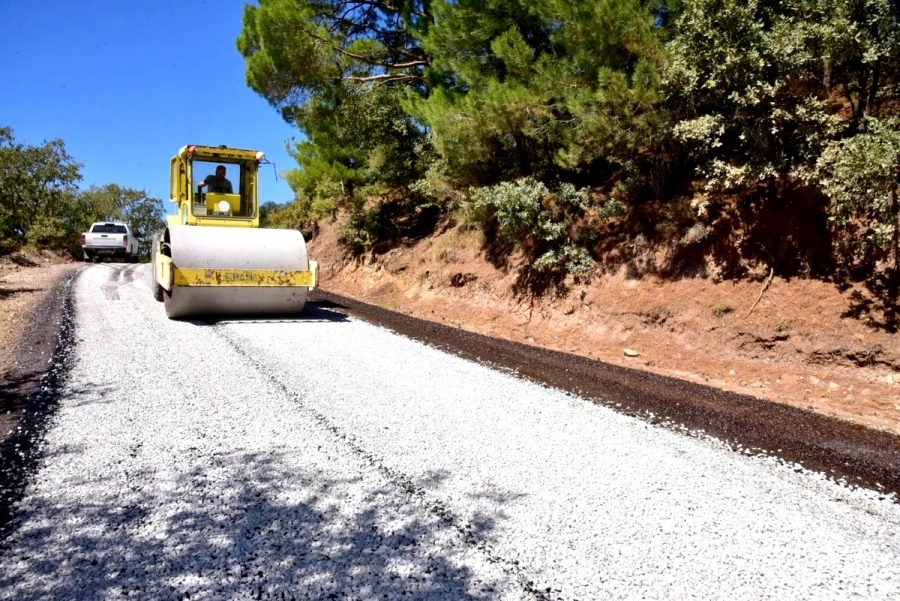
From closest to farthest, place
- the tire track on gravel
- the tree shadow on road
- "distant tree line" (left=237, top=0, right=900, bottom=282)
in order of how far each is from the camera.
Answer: the tree shadow on road < the tire track on gravel < "distant tree line" (left=237, top=0, right=900, bottom=282)

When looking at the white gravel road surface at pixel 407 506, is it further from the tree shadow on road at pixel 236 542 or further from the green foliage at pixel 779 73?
the green foliage at pixel 779 73

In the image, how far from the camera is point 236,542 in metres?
2.48

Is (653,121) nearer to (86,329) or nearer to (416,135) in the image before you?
(416,135)

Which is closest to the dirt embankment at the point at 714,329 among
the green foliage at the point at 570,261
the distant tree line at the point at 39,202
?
the green foliage at the point at 570,261

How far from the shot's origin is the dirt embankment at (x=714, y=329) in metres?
5.78

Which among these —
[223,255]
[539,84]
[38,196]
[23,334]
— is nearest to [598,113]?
[539,84]

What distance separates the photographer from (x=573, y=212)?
9.91m

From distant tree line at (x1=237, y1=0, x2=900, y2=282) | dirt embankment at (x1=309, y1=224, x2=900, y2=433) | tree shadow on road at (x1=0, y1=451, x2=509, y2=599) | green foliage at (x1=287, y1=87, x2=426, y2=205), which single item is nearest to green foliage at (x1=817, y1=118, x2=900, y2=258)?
distant tree line at (x1=237, y1=0, x2=900, y2=282)

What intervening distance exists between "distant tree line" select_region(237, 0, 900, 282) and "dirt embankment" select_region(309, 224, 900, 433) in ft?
2.53

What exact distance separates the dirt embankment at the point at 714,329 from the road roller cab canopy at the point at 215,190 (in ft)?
13.8

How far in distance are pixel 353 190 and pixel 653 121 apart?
9067 mm

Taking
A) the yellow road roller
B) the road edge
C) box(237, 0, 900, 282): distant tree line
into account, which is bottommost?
the road edge

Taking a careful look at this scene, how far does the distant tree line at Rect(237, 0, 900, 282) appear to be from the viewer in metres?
6.39

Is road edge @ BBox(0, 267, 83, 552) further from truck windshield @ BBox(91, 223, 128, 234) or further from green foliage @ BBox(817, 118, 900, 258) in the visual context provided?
truck windshield @ BBox(91, 223, 128, 234)
